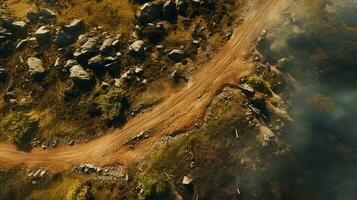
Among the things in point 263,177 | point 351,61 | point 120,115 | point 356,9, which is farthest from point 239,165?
point 356,9

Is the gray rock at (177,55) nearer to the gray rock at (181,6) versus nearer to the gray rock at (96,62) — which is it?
the gray rock at (181,6)

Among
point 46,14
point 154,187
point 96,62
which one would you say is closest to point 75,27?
point 46,14

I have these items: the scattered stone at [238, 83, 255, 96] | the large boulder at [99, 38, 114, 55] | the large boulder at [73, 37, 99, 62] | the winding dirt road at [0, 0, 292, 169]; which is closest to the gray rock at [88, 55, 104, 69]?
the large boulder at [73, 37, 99, 62]

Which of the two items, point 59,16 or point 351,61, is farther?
point 59,16

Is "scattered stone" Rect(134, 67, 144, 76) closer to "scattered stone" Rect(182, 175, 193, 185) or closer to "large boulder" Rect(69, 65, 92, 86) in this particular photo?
"large boulder" Rect(69, 65, 92, 86)

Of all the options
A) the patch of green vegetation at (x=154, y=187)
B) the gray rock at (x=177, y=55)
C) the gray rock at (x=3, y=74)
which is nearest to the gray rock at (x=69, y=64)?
the gray rock at (x=3, y=74)

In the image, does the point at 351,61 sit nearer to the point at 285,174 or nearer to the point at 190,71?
the point at 285,174

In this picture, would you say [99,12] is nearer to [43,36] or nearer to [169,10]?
[43,36]
